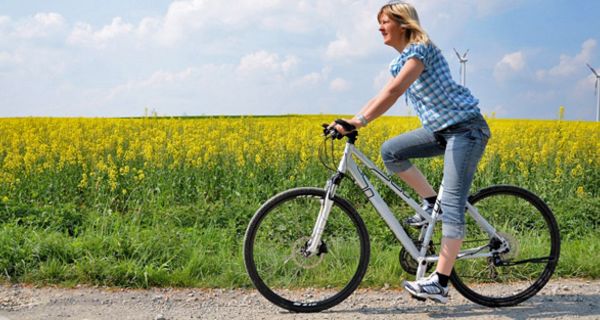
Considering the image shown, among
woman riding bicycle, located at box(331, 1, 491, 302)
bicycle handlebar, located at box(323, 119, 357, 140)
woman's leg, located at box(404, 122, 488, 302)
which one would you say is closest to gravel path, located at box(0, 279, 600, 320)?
woman's leg, located at box(404, 122, 488, 302)

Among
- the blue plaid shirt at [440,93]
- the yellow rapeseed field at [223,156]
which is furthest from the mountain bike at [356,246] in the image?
the yellow rapeseed field at [223,156]

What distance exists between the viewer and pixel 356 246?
5.27m

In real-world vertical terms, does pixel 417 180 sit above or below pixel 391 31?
below

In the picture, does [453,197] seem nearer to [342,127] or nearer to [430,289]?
[430,289]

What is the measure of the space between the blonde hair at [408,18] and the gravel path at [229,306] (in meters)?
1.85

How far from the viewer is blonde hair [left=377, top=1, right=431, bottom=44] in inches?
160

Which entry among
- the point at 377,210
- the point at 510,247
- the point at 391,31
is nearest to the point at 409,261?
the point at 377,210

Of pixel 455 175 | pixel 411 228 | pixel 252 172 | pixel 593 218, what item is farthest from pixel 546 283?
pixel 252 172

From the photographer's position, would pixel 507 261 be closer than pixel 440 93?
No

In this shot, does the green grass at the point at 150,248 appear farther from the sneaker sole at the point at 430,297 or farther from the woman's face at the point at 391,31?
the woman's face at the point at 391,31

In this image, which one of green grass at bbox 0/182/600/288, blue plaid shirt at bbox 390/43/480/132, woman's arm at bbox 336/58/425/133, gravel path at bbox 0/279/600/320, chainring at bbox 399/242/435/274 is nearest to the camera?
woman's arm at bbox 336/58/425/133

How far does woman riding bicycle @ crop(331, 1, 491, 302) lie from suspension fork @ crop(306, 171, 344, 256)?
40 cm

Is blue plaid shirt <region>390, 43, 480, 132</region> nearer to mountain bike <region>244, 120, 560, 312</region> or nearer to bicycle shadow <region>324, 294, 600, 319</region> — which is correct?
mountain bike <region>244, 120, 560, 312</region>

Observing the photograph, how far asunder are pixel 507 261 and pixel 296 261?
1.66m
